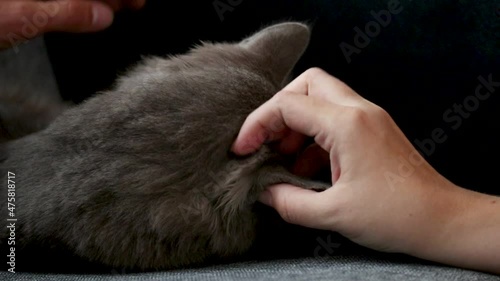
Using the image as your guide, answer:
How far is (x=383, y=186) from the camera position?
3.21 feet

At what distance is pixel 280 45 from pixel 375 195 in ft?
1.38

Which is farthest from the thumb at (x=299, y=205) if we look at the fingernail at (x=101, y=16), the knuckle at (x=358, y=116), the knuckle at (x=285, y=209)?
the fingernail at (x=101, y=16)

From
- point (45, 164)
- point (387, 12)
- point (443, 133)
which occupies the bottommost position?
point (443, 133)

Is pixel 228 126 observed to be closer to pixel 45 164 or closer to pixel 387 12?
pixel 45 164

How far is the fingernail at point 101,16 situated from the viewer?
1218 mm

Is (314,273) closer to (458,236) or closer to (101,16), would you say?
(458,236)

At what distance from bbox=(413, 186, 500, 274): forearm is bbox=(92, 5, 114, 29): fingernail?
712 millimetres

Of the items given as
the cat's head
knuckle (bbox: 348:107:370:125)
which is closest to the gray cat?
the cat's head

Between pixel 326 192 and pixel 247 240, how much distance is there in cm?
17

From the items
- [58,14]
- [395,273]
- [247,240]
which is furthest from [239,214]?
[58,14]

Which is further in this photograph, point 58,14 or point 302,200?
point 58,14

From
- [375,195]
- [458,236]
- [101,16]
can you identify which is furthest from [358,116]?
[101,16]

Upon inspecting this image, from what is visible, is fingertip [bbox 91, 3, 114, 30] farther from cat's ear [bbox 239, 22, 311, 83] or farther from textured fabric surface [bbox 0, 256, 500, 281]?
textured fabric surface [bbox 0, 256, 500, 281]

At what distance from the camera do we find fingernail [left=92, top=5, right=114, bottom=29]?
1.22 meters
